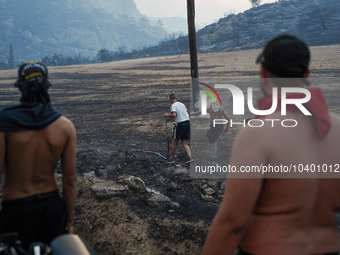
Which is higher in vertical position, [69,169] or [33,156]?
[33,156]

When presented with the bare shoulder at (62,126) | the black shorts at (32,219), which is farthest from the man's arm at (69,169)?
the black shorts at (32,219)

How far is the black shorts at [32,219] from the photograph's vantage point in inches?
95.5

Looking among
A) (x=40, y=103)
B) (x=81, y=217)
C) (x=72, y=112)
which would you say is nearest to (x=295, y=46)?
(x=40, y=103)

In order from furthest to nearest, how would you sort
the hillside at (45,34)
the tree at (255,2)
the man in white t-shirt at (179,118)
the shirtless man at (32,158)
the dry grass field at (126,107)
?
the hillside at (45,34) → the tree at (255,2) → the dry grass field at (126,107) → the man in white t-shirt at (179,118) → the shirtless man at (32,158)

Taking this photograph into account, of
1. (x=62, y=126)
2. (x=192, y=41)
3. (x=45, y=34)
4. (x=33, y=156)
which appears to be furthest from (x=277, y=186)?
(x=45, y=34)

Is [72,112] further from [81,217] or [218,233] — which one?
[218,233]

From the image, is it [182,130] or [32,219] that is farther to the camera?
[182,130]

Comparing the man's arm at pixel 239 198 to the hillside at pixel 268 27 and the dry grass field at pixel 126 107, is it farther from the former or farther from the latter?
the hillside at pixel 268 27

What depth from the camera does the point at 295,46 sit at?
153cm

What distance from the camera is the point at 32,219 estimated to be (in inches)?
95.8

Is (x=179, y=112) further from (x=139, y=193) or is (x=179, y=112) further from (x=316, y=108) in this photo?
(x=316, y=108)

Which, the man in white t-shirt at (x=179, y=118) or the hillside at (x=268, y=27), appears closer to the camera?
the man in white t-shirt at (x=179, y=118)

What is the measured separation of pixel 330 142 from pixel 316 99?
189 mm

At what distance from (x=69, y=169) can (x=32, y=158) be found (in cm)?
26
